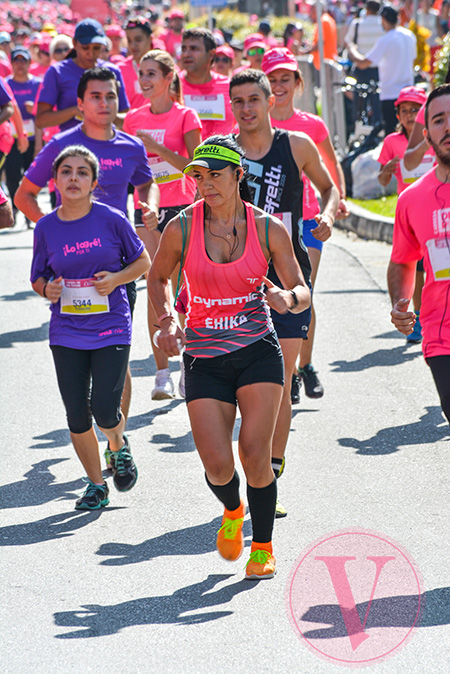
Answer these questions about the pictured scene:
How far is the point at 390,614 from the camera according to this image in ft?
14.4

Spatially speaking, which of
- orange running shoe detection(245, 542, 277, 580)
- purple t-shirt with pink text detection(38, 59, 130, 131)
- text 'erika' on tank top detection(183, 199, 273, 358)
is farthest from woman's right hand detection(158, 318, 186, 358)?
purple t-shirt with pink text detection(38, 59, 130, 131)

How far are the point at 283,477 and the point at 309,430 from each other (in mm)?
925

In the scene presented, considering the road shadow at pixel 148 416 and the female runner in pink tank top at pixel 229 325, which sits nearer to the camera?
the female runner in pink tank top at pixel 229 325

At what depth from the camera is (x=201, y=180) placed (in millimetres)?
4699

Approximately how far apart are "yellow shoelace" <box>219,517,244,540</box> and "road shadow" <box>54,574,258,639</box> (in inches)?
8.3

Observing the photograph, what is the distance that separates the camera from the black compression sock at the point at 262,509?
479 centimetres

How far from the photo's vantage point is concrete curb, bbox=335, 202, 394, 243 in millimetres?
13625

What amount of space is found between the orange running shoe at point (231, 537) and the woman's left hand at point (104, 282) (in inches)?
53.2

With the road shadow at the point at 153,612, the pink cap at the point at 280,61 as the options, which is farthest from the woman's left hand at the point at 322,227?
the road shadow at the point at 153,612

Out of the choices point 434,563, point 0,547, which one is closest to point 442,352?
point 434,563

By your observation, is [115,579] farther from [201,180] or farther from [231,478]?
[201,180]

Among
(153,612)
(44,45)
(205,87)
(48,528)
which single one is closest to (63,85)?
(205,87)

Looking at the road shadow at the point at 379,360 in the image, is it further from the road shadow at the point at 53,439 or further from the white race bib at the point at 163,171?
the road shadow at the point at 53,439

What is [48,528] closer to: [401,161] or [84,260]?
[84,260]
